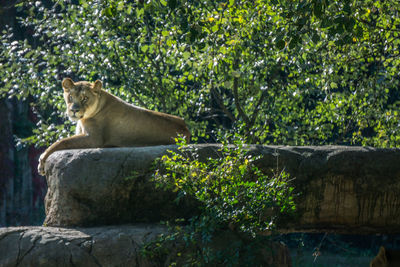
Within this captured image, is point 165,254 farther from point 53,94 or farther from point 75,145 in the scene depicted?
point 53,94

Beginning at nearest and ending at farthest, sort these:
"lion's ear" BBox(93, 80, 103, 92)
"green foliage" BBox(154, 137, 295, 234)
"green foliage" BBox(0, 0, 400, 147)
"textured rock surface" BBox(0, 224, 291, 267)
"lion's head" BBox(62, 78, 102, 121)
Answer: "textured rock surface" BBox(0, 224, 291, 267), "green foliage" BBox(154, 137, 295, 234), "lion's head" BBox(62, 78, 102, 121), "lion's ear" BBox(93, 80, 103, 92), "green foliage" BBox(0, 0, 400, 147)

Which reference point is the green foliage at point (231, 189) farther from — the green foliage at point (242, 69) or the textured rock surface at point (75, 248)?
the green foliage at point (242, 69)

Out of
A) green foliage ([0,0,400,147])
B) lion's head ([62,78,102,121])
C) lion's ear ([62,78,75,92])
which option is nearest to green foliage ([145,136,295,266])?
lion's head ([62,78,102,121])

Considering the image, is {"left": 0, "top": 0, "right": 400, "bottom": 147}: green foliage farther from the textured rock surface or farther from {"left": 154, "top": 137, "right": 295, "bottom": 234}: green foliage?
the textured rock surface

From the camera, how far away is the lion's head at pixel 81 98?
6.08 metres

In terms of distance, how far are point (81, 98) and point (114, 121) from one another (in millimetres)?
424

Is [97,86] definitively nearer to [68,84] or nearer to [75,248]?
[68,84]

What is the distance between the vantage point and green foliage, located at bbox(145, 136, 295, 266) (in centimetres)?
480

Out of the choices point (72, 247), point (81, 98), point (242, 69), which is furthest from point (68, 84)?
point (242, 69)

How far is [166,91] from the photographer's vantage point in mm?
8711

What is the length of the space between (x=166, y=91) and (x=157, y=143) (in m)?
2.57

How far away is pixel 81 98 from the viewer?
6102mm

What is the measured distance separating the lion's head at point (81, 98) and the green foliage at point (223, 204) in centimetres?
138

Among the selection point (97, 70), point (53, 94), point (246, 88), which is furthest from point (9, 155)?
point (246, 88)
